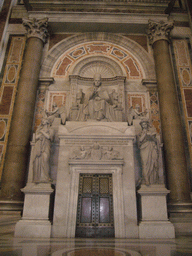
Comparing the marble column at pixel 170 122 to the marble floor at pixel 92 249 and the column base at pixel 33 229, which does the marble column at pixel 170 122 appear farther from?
the column base at pixel 33 229

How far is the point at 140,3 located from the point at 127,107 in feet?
16.1

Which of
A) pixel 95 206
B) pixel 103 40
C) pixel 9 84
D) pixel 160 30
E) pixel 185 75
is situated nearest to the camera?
pixel 95 206

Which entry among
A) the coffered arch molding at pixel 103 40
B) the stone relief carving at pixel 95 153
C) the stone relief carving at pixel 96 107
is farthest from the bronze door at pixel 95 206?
the coffered arch molding at pixel 103 40

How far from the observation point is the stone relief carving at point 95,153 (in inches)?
238

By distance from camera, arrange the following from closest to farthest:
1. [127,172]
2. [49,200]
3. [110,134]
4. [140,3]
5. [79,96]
Answer: [49,200] → [127,172] → [110,134] → [79,96] → [140,3]

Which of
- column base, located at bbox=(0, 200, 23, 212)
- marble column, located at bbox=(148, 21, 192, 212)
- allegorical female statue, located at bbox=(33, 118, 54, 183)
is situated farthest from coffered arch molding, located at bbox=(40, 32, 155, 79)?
column base, located at bbox=(0, 200, 23, 212)

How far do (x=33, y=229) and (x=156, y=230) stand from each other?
296 cm

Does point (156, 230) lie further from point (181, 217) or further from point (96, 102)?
point (96, 102)

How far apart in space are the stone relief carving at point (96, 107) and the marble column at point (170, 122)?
169 cm

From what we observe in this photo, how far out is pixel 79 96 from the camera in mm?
7977

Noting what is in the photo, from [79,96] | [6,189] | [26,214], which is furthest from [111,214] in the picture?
[79,96]

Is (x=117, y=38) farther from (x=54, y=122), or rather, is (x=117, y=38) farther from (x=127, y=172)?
(x=127, y=172)

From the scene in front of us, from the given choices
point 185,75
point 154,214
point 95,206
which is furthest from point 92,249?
point 185,75

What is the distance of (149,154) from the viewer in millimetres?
6043
